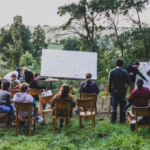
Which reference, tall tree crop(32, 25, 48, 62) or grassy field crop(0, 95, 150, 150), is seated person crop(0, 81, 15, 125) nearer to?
grassy field crop(0, 95, 150, 150)

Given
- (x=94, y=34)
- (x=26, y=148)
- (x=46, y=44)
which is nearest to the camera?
(x=26, y=148)

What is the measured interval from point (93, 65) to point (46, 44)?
58.9ft

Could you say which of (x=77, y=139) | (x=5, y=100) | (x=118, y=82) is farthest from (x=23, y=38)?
(x=77, y=139)

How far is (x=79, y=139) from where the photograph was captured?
13.5 ft

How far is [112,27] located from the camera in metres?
12.5

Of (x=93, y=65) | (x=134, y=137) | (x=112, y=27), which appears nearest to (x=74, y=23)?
(x=112, y=27)

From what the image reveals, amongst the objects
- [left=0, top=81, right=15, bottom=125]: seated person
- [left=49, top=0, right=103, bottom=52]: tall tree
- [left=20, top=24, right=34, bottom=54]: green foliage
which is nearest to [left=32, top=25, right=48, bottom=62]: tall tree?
[left=20, top=24, right=34, bottom=54]: green foliage

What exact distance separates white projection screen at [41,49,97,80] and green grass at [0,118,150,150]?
280 cm

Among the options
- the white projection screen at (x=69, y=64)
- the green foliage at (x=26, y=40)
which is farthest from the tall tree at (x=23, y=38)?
the white projection screen at (x=69, y=64)

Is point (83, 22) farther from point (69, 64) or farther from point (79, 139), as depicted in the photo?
point (79, 139)

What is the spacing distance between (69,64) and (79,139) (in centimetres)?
376

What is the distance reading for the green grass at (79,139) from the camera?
146 inches

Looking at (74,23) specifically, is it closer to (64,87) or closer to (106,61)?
(106,61)

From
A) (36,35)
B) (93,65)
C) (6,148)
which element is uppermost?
(36,35)
